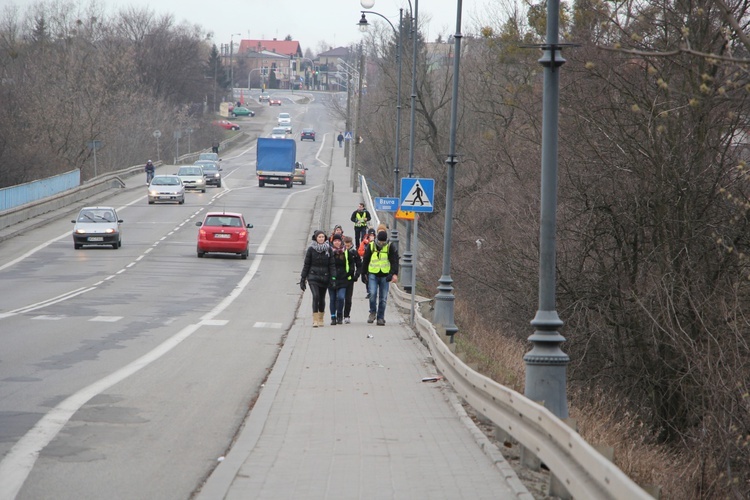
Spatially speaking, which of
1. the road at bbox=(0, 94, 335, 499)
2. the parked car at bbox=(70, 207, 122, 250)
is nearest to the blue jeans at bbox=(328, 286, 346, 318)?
the road at bbox=(0, 94, 335, 499)

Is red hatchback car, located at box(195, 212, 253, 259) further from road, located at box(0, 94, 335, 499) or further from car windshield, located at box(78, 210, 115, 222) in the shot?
car windshield, located at box(78, 210, 115, 222)

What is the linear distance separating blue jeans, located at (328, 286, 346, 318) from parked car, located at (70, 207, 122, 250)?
21.2 metres

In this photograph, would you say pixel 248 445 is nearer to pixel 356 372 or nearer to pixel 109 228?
pixel 356 372

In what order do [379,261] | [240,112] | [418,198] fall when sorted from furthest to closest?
1. [240,112]
2. [379,261]
3. [418,198]

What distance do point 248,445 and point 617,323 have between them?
1135cm

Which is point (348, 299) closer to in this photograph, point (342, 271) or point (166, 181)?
point (342, 271)

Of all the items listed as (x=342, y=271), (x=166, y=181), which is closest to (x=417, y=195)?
(x=342, y=271)

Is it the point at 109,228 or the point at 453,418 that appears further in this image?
the point at 109,228

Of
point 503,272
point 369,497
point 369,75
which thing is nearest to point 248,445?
point 369,497

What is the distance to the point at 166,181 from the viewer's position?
6138 centimetres

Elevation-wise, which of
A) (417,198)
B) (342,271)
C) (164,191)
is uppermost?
(417,198)

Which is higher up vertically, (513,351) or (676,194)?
(676,194)

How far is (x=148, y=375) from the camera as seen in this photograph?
46.3 ft

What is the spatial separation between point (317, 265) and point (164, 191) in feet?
135
